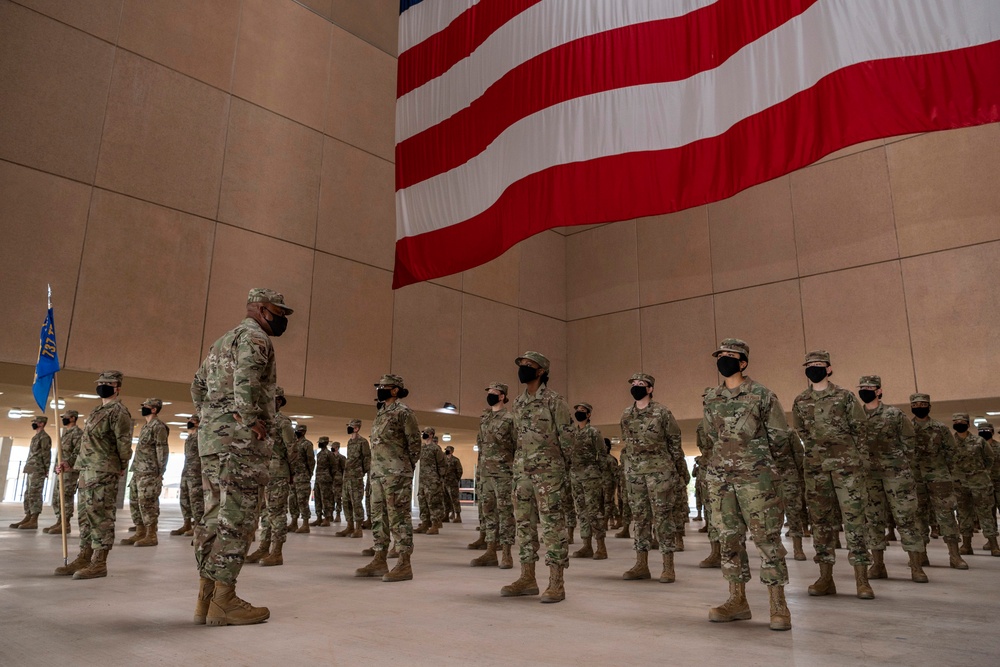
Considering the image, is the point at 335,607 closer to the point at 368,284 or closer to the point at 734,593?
the point at 734,593

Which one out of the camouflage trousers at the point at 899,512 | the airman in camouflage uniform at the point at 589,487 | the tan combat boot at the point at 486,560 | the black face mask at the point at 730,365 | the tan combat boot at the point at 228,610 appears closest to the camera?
the tan combat boot at the point at 228,610

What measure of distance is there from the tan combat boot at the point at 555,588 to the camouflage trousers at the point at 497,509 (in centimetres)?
207

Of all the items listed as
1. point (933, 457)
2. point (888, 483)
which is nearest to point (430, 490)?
point (933, 457)

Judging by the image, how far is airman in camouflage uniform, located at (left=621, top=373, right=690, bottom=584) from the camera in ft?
18.2

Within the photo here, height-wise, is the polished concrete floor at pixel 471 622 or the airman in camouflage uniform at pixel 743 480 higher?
the airman in camouflage uniform at pixel 743 480

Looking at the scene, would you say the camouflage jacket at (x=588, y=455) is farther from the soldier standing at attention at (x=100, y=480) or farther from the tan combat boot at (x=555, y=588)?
the soldier standing at attention at (x=100, y=480)

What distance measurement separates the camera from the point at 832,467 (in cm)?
497

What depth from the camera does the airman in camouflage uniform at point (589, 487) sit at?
7.43 meters

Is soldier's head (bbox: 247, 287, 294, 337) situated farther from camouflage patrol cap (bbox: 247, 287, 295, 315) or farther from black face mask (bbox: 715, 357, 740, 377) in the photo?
black face mask (bbox: 715, 357, 740, 377)

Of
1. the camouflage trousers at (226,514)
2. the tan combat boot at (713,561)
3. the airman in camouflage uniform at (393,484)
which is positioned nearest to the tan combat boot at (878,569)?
the tan combat boot at (713,561)

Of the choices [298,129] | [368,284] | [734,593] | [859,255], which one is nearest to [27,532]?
[368,284]

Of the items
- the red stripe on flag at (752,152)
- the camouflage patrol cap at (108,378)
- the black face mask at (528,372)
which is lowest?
the black face mask at (528,372)

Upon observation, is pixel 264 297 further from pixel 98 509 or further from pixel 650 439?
pixel 650 439

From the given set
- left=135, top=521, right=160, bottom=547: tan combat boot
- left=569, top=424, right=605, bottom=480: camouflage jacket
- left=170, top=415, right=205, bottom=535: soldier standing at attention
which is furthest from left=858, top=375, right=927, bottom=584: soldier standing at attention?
left=135, top=521, right=160, bottom=547: tan combat boot
